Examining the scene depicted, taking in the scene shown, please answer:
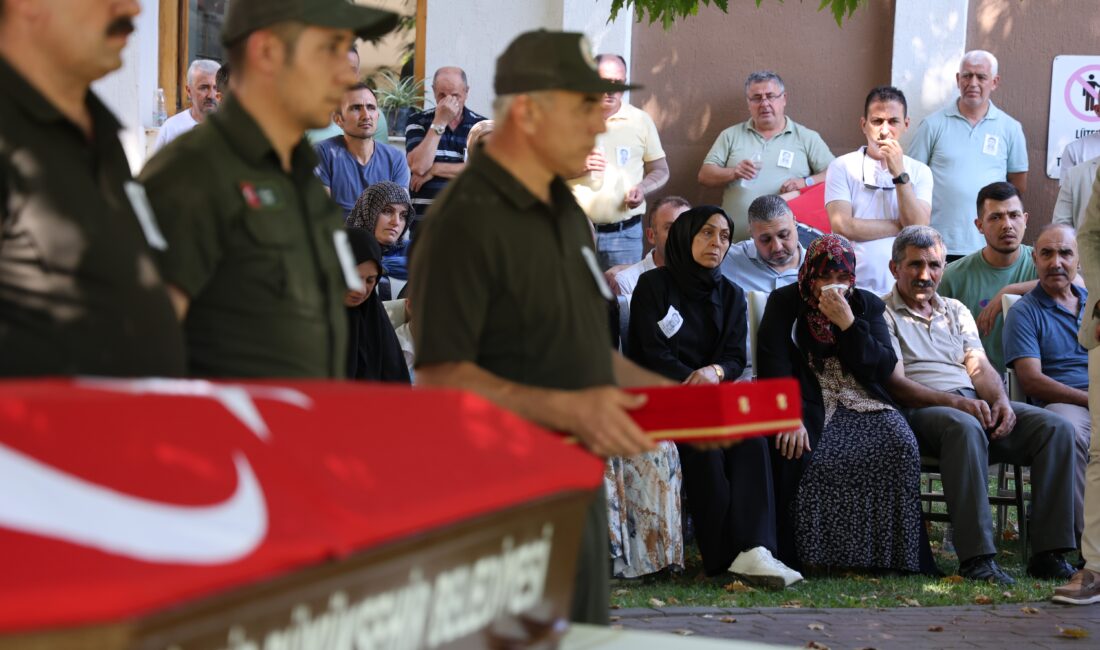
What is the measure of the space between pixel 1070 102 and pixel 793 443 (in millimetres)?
6392

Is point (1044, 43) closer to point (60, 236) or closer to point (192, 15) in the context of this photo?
point (192, 15)

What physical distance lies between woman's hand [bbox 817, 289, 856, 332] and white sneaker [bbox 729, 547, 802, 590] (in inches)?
53.0

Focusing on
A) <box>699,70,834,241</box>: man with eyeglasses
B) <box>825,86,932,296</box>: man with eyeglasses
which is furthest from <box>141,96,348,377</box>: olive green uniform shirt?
<box>699,70,834,241</box>: man with eyeglasses

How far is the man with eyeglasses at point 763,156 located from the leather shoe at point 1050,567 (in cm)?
378

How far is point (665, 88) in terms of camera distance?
517 inches

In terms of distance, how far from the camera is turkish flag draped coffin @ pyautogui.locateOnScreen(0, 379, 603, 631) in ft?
4.95

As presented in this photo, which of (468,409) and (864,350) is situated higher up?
(468,409)

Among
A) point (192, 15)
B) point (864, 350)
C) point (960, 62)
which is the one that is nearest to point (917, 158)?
point (960, 62)

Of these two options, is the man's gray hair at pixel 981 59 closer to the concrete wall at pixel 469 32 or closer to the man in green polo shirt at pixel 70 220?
the concrete wall at pixel 469 32

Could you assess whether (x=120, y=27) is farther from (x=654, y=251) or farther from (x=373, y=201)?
(x=654, y=251)

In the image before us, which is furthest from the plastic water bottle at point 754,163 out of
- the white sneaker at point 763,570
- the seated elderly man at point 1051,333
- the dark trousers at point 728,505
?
the white sneaker at point 763,570

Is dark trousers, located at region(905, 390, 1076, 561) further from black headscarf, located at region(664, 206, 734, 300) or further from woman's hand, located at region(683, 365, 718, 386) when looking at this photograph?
black headscarf, located at region(664, 206, 734, 300)

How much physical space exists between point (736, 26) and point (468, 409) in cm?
1128

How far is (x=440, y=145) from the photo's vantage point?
10508 mm
